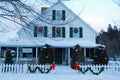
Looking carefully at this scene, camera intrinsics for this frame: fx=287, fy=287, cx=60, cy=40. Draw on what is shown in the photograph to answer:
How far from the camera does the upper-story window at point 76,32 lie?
3419 cm

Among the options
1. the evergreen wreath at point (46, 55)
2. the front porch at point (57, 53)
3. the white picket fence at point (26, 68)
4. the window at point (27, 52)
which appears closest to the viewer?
the white picket fence at point (26, 68)

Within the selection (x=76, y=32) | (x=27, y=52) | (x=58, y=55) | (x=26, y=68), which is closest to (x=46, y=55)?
(x=26, y=68)

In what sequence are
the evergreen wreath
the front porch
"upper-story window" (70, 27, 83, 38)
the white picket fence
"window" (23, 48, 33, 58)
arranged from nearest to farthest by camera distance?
1. the white picket fence
2. the evergreen wreath
3. the front porch
4. "window" (23, 48, 33, 58)
5. "upper-story window" (70, 27, 83, 38)

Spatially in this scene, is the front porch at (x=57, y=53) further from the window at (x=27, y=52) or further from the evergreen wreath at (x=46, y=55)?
the evergreen wreath at (x=46, y=55)

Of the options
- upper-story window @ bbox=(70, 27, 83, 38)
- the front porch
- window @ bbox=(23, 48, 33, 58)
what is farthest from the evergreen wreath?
upper-story window @ bbox=(70, 27, 83, 38)

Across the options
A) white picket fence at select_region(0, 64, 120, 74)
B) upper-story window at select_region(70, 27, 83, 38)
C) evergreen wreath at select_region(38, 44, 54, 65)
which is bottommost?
white picket fence at select_region(0, 64, 120, 74)

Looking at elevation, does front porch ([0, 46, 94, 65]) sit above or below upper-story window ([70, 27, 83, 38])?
below

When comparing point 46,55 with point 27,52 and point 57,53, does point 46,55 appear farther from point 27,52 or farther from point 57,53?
point 57,53

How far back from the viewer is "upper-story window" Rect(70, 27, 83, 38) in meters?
34.2

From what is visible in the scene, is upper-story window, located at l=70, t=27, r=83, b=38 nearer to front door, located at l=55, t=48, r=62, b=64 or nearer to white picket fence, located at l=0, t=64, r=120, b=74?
front door, located at l=55, t=48, r=62, b=64

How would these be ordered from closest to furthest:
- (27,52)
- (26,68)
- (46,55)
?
(26,68) < (46,55) < (27,52)

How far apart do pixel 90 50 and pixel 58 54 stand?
3.91m

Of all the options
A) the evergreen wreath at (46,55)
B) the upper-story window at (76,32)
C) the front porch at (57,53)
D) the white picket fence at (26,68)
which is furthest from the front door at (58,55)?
the white picket fence at (26,68)

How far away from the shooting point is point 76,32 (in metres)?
34.2
